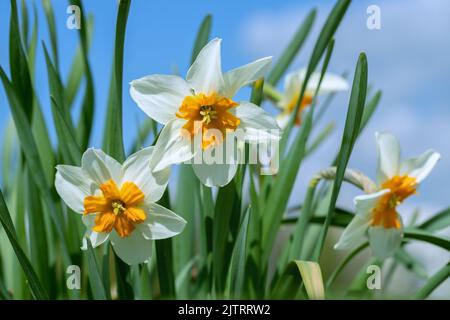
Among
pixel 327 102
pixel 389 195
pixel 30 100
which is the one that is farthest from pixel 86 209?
pixel 327 102

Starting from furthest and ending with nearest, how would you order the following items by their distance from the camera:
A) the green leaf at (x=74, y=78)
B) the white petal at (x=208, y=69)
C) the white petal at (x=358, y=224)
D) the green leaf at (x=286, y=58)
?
1. the green leaf at (x=74, y=78)
2. the green leaf at (x=286, y=58)
3. the white petal at (x=358, y=224)
4. the white petal at (x=208, y=69)

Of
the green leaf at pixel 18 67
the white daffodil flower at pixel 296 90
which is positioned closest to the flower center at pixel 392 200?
the white daffodil flower at pixel 296 90

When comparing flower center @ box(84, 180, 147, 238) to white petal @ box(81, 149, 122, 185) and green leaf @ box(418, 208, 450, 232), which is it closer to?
white petal @ box(81, 149, 122, 185)

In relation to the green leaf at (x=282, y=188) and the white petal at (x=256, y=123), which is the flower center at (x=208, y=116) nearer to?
the white petal at (x=256, y=123)

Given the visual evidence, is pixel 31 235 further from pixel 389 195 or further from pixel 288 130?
pixel 389 195

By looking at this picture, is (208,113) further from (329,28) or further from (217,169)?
(329,28)

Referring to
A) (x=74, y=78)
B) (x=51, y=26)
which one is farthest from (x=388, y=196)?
(x=74, y=78)
